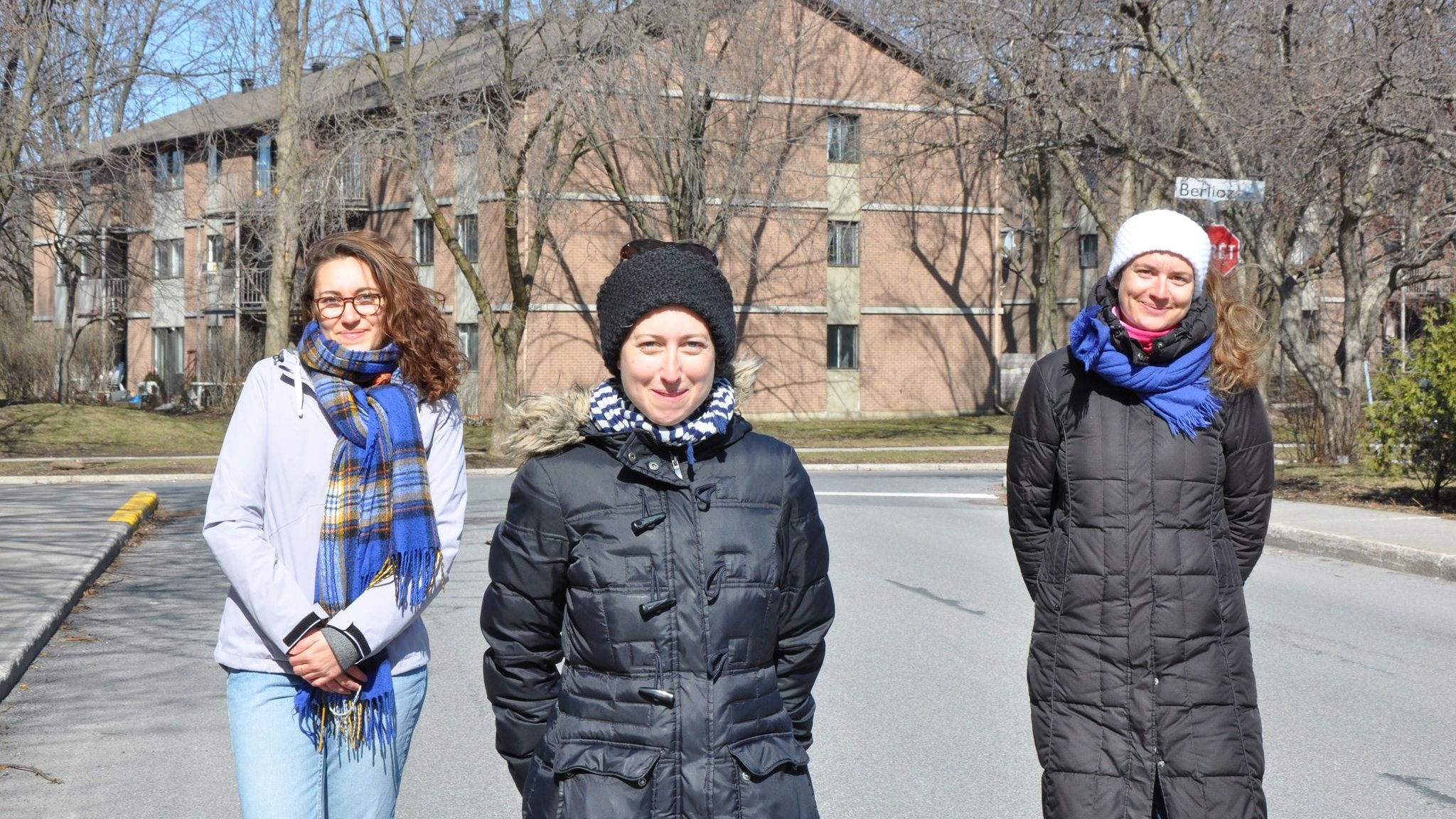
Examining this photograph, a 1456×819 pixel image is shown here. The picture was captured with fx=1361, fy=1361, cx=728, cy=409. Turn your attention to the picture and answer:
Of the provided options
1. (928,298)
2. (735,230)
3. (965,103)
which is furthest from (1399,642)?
(928,298)

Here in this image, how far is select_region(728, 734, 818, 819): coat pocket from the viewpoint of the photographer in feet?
8.32

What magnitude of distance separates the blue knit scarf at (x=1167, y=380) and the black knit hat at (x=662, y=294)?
1225 millimetres

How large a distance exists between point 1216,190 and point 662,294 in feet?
34.7

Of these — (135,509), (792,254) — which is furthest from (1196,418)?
(792,254)

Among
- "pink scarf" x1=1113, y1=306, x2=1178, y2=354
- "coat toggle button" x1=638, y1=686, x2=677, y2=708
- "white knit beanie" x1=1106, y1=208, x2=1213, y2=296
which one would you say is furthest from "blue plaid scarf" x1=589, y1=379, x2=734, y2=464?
"white knit beanie" x1=1106, y1=208, x2=1213, y2=296

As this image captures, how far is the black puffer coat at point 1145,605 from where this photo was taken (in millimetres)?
3453

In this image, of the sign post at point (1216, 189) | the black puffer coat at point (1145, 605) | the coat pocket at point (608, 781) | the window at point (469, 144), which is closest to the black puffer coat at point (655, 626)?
the coat pocket at point (608, 781)

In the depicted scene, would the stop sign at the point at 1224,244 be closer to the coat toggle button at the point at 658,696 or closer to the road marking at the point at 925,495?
the road marking at the point at 925,495

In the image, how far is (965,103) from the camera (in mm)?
22109

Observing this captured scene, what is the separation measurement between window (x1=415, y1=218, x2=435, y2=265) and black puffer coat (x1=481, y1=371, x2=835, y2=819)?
39612mm

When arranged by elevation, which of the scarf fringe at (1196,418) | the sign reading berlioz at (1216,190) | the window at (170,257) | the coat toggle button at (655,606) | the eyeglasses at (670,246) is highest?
the window at (170,257)

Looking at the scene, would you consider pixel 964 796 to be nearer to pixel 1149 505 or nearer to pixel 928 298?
pixel 1149 505

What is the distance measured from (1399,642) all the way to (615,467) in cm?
720

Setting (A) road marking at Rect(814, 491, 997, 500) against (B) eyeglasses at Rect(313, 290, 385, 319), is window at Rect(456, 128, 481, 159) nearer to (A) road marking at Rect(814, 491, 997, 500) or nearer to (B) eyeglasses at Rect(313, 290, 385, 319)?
(A) road marking at Rect(814, 491, 997, 500)
